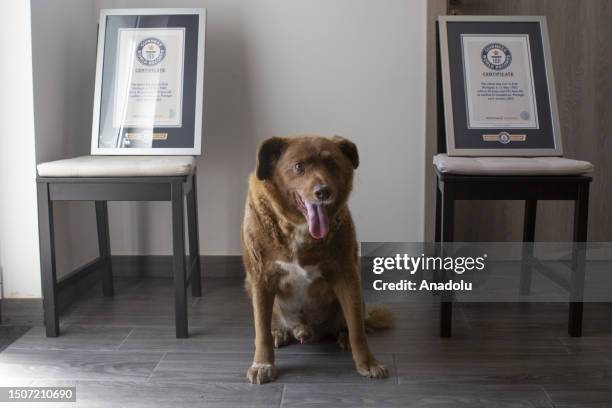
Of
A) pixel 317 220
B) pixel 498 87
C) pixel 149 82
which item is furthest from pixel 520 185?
pixel 149 82

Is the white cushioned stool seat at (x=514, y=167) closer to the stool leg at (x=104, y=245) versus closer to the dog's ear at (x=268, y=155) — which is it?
the dog's ear at (x=268, y=155)

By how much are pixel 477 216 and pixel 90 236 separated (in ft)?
6.22

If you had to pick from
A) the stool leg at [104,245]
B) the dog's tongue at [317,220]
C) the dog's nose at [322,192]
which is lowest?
the stool leg at [104,245]

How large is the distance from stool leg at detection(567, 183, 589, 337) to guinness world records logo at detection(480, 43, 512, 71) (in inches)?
24.3

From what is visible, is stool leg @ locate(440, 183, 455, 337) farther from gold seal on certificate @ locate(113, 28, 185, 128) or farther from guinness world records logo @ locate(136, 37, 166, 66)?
guinness world records logo @ locate(136, 37, 166, 66)

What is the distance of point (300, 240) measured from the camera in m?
1.77

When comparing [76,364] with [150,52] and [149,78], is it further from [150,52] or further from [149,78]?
[150,52]

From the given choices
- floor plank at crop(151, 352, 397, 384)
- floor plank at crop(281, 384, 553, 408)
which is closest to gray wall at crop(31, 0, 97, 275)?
floor plank at crop(151, 352, 397, 384)

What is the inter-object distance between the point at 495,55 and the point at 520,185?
0.61 metres

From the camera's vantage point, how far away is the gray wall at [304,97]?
2.77 metres

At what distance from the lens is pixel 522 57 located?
2.40 metres

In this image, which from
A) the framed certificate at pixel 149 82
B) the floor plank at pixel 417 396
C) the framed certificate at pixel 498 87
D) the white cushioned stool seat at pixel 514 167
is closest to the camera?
the floor plank at pixel 417 396

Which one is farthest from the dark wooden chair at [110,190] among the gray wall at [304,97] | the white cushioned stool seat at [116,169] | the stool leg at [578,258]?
the stool leg at [578,258]

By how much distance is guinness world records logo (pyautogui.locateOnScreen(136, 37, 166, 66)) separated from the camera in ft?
8.29
